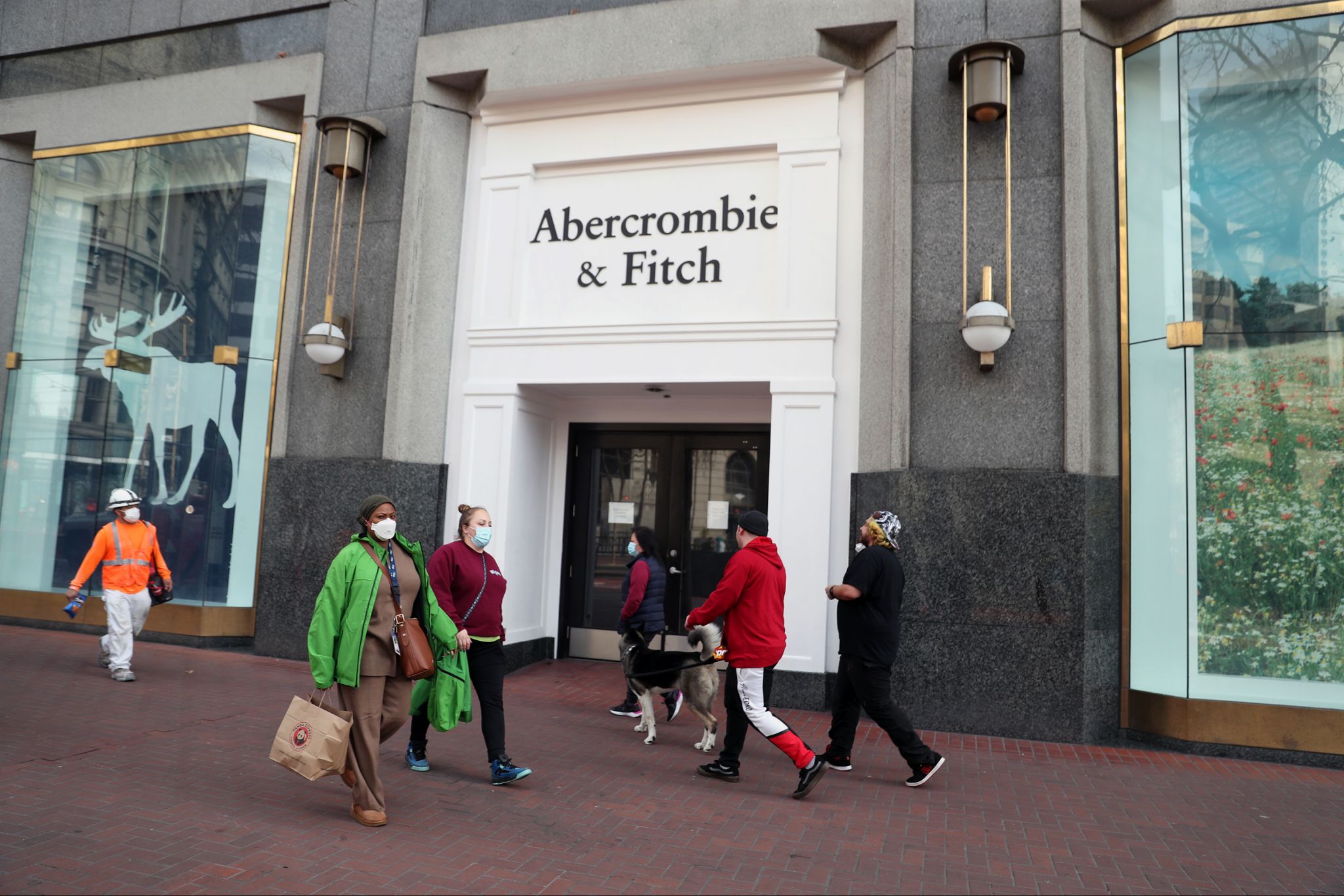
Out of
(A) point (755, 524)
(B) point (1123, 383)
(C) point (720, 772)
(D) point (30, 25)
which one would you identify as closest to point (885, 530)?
(A) point (755, 524)

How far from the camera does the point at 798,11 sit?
8.30 meters

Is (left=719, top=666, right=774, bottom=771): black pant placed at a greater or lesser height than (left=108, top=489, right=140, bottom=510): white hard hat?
lesser

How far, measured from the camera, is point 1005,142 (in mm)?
7730

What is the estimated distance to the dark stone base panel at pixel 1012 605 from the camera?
7.05m

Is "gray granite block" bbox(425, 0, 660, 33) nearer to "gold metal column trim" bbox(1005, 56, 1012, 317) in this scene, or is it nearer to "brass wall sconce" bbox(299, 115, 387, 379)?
"brass wall sconce" bbox(299, 115, 387, 379)

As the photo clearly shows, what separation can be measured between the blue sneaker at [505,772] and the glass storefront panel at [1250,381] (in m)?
5.06

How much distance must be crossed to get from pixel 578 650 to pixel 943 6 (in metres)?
7.57

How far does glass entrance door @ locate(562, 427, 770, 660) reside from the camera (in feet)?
31.8

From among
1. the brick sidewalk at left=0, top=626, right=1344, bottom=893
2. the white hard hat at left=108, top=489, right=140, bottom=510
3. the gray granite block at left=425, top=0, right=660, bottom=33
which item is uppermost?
the gray granite block at left=425, top=0, right=660, bottom=33

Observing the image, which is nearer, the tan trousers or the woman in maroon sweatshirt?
the tan trousers

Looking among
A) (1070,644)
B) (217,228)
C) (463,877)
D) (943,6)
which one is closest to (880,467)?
(1070,644)

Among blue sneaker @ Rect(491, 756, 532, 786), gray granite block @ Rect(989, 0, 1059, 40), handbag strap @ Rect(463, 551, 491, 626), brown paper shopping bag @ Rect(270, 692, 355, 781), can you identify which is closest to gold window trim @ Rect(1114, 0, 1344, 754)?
gray granite block @ Rect(989, 0, 1059, 40)

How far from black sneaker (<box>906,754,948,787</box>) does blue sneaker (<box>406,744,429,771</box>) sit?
3.12m

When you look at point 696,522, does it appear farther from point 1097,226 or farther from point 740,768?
point 1097,226
